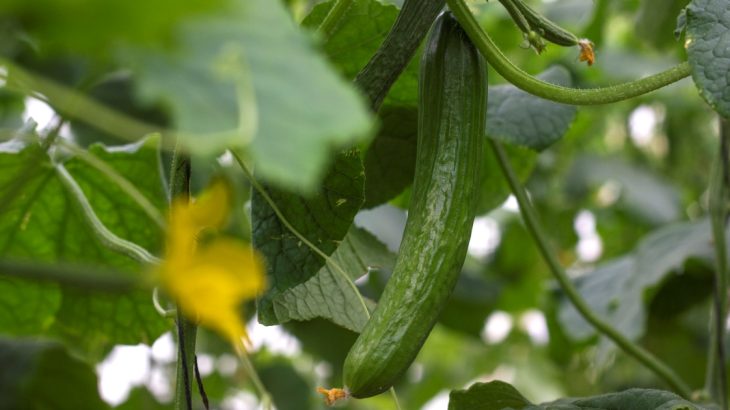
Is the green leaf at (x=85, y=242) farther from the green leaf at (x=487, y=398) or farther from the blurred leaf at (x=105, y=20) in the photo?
the blurred leaf at (x=105, y=20)

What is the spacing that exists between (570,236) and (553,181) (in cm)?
14

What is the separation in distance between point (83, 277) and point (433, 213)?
32 centimetres

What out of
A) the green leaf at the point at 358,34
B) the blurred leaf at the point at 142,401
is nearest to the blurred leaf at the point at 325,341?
the blurred leaf at the point at 142,401

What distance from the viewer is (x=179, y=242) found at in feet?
1.35

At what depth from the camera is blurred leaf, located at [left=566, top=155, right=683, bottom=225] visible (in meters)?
2.27

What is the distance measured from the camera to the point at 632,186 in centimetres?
231

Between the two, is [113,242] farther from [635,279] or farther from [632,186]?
[632,186]

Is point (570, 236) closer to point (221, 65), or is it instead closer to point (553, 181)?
point (553, 181)

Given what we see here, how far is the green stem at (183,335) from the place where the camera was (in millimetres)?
711

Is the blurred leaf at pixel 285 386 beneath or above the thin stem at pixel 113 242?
beneath

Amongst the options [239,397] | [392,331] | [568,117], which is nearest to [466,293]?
[239,397]

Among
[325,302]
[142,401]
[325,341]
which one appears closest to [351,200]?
[325,302]

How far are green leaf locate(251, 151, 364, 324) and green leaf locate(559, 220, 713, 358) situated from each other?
82 cm

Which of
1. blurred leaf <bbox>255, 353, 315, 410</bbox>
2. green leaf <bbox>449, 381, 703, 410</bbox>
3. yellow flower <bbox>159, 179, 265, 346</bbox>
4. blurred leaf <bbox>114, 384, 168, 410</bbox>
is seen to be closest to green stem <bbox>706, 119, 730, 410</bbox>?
green leaf <bbox>449, 381, 703, 410</bbox>
